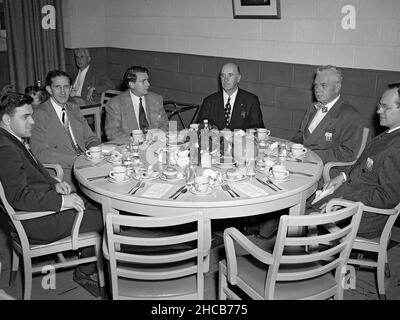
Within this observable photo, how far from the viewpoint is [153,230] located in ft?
8.69

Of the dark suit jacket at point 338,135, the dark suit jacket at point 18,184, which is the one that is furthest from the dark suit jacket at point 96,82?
the dark suit jacket at point 18,184

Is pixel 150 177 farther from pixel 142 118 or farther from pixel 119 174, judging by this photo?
pixel 142 118

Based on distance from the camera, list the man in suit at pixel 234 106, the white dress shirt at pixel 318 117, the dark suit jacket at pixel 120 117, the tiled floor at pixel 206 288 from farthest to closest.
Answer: the man in suit at pixel 234 106, the dark suit jacket at pixel 120 117, the white dress shirt at pixel 318 117, the tiled floor at pixel 206 288

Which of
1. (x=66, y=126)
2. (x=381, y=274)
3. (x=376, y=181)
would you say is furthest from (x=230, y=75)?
(x=381, y=274)

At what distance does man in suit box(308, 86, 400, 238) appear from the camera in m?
2.43

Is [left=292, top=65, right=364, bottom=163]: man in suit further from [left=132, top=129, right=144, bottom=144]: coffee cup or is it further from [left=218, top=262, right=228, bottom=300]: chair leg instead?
[left=218, top=262, right=228, bottom=300]: chair leg

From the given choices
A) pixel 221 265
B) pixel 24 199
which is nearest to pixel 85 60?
pixel 24 199

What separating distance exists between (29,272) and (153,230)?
73 cm

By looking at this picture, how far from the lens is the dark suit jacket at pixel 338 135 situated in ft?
10.6

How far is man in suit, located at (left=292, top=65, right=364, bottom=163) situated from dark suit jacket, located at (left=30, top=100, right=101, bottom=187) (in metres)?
1.80

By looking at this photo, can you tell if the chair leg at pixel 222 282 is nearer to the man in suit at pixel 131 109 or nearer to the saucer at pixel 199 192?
the saucer at pixel 199 192

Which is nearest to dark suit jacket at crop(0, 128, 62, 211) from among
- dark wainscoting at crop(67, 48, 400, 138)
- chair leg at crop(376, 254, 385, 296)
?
chair leg at crop(376, 254, 385, 296)

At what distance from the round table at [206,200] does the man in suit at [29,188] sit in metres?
0.18

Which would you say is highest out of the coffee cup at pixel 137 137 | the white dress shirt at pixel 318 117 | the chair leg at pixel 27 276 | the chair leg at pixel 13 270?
the white dress shirt at pixel 318 117
